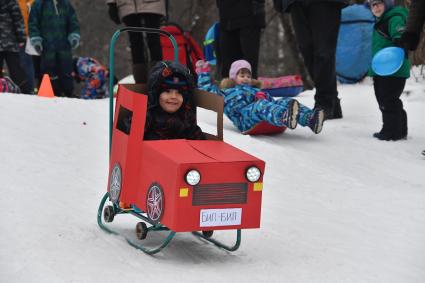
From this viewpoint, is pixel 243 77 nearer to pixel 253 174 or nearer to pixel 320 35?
pixel 320 35

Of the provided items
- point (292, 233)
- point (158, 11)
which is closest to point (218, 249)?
point (292, 233)

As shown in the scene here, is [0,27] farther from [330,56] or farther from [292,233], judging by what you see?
[292,233]

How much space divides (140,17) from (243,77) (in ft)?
4.69

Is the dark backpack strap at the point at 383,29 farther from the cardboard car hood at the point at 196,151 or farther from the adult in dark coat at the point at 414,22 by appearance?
the cardboard car hood at the point at 196,151

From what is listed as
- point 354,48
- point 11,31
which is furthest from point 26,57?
point 354,48

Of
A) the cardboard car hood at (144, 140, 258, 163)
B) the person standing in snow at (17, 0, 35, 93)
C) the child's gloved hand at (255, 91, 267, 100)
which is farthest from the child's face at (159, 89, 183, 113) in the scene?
the person standing in snow at (17, 0, 35, 93)

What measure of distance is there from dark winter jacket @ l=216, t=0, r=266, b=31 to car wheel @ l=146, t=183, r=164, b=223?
14.7 feet

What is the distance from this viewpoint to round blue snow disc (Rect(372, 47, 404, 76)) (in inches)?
309

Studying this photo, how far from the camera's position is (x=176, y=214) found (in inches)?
173

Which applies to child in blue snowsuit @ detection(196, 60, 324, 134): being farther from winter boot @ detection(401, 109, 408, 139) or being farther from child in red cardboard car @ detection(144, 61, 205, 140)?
child in red cardboard car @ detection(144, 61, 205, 140)

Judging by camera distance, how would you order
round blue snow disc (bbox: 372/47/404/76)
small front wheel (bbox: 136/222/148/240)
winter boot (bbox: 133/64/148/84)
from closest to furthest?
small front wheel (bbox: 136/222/148/240), winter boot (bbox: 133/64/148/84), round blue snow disc (bbox: 372/47/404/76)

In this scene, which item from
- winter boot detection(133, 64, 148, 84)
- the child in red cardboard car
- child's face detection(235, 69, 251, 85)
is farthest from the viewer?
child's face detection(235, 69, 251, 85)

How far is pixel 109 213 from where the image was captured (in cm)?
525

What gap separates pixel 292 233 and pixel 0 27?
234 inches
